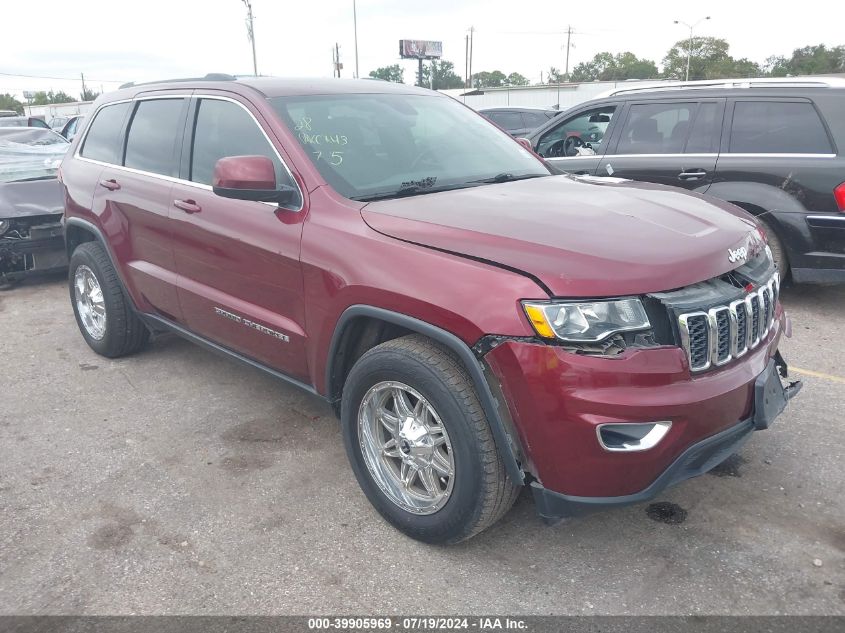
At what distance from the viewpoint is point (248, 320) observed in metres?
3.51

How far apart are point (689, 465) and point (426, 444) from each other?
0.97m

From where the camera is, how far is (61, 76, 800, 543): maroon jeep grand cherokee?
2.34 meters

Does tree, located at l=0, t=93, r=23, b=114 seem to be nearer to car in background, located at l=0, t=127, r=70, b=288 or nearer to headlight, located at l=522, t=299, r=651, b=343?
car in background, located at l=0, t=127, r=70, b=288

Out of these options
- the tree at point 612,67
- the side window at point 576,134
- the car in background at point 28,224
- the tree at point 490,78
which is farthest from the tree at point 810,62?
the car in background at point 28,224

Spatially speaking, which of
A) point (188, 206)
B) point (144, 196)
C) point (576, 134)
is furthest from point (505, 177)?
point (576, 134)

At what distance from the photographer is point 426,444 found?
109 inches

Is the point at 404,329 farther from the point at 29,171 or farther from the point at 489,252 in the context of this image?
the point at 29,171

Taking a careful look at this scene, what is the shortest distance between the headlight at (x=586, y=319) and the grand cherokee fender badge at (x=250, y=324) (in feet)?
4.63

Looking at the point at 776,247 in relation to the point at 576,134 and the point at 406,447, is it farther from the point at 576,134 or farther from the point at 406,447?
the point at 406,447

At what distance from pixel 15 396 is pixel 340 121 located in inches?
113

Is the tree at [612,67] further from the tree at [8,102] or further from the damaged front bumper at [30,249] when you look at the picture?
the damaged front bumper at [30,249]

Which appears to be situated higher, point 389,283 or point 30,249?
point 389,283

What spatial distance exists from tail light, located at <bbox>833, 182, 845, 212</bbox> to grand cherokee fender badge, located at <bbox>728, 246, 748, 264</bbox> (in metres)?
3.17

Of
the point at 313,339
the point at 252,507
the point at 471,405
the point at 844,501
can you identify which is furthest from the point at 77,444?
the point at 844,501
